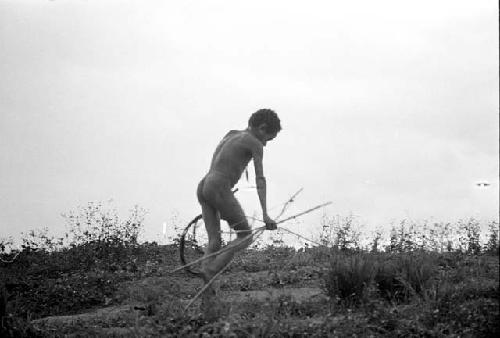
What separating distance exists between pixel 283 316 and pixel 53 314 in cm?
367

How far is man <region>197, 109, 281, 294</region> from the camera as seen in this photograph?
17.8 feet

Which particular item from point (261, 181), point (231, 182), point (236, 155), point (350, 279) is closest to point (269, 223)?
point (261, 181)

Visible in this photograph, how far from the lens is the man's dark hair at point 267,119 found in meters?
5.66

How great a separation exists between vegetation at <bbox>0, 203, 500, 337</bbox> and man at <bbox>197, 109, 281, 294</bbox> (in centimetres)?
61

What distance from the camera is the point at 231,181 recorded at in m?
5.68

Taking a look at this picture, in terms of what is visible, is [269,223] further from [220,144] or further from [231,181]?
[220,144]

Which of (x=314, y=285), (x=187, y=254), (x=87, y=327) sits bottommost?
(x=87, y=327)

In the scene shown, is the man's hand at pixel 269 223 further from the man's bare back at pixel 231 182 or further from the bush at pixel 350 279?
the bush at pixel 350 279

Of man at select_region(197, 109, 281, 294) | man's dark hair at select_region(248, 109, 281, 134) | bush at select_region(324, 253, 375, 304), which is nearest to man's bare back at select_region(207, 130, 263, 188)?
man at select_region(197, 109, 281, 294)

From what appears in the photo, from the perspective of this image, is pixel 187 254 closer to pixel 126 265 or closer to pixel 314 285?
pixel 126 265

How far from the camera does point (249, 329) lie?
4.78 m

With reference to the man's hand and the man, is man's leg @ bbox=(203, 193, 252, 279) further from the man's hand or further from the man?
the man's hand

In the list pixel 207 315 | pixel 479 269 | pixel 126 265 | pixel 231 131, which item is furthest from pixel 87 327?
pixel 479 269

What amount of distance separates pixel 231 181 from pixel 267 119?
28.8 inches
